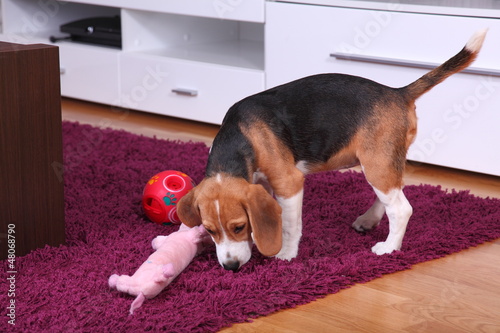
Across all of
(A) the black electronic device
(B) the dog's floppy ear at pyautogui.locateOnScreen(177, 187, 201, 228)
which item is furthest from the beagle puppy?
(A) the black electronic device

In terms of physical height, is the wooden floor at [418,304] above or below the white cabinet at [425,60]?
below

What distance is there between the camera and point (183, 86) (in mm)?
3398

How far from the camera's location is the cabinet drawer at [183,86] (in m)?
3.21

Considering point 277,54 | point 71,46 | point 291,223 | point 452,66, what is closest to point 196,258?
point 291,223

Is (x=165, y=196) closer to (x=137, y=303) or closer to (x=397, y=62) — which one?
(x=137, y=303)

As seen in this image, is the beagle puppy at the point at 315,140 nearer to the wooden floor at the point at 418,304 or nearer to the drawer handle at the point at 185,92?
the wooden floor at the point at 418,304

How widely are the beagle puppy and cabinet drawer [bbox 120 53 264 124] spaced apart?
123cm

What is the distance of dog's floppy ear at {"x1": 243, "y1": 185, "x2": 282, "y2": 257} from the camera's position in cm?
170

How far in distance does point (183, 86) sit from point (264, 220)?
5.91 feet

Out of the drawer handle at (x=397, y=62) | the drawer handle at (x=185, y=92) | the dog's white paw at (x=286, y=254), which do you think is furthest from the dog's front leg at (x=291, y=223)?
the drawer handle at (x=185, y=92)

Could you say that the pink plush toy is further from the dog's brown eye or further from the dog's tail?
the dog's tail

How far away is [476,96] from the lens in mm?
2566

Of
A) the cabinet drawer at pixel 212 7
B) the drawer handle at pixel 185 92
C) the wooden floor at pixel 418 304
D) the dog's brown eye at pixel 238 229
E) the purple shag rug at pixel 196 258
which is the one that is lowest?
the wooden floor at pixel 418 304

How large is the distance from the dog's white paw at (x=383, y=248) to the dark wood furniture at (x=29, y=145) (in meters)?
0.88
